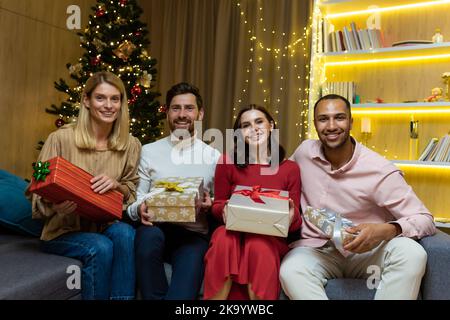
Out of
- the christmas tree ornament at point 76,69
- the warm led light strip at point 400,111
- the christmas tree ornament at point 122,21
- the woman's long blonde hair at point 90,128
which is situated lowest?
the woman's long blonde hair at point 90,128

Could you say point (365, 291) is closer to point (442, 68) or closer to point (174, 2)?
point (442, 68)

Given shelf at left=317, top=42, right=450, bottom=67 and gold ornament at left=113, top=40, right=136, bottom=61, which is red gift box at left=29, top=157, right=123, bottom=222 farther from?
shelf at left=317, top=42, right=450, bottom=67

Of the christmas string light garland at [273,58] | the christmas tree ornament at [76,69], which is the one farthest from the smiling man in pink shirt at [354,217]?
the christmas tree ornament at [76,69]

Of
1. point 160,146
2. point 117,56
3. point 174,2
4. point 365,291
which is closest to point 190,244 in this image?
point 160,146

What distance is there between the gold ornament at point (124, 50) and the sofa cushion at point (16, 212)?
1643 millimetres

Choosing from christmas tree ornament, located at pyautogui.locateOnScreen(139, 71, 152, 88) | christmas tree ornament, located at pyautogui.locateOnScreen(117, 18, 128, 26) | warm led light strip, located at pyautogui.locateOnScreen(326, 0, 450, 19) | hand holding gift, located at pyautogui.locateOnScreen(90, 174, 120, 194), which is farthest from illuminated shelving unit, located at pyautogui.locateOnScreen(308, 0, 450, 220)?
hand holding gift, located at pyautogui.locateOnScreen(90, 174, 120, 194)

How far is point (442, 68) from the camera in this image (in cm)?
339

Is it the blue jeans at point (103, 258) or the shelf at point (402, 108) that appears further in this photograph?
the shelf at point (402, 108)

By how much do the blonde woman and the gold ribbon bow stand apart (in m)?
0.19

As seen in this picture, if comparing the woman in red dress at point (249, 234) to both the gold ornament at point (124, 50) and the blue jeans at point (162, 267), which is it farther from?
the gold ornament at point (124, 50)

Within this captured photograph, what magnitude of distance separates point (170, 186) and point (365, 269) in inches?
35.4

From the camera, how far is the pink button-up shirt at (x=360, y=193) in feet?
5.71

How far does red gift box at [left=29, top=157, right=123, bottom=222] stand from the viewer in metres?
1.56

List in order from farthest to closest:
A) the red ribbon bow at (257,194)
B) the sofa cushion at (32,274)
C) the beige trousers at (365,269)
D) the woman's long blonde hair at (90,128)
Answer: the woman's long blonde hair at (90,128)
the red ribbon bow at (257,194)
the beige trousers at (365,269)
the sofa cushion at (32,274)
